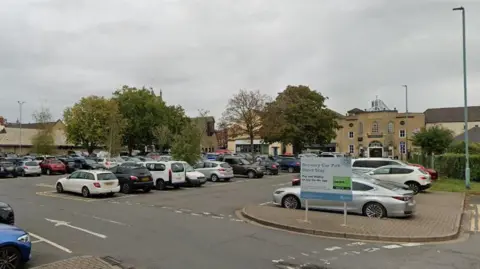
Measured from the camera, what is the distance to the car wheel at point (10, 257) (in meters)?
7.31

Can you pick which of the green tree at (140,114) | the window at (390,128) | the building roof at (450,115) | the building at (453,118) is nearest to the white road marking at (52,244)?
the green tree at (140,114)

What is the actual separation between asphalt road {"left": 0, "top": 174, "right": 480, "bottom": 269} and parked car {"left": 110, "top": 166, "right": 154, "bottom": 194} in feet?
19.9

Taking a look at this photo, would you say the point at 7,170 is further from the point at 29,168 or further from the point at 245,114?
the point at 245,114

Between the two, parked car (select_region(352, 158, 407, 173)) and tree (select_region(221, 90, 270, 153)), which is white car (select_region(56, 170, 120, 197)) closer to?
parked car (select_region(352, 158, 407, 173))

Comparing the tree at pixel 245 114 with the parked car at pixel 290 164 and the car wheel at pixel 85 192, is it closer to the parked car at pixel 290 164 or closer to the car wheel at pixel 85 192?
the parked car at pixel 290 164

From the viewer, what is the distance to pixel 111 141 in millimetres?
53250

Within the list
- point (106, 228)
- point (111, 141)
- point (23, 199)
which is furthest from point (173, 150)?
point (106, 228)

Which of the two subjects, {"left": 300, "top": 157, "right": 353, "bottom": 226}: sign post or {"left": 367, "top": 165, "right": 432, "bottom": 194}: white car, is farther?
{"left": 367, "top": 165, "right": 432, "bottom": 194}: white car

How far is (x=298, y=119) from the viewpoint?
58.8 metres

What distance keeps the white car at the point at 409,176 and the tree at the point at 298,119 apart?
97.8ft

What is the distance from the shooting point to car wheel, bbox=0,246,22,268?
7309 mm

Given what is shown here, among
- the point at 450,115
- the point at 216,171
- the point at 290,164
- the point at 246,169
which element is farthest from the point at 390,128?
the point at 216,171

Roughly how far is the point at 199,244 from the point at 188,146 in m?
26.1

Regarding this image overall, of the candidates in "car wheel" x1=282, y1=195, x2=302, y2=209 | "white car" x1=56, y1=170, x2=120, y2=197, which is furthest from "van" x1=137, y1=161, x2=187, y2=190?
"car wheel" x1=282, y1=195, x2=302, y2=209
